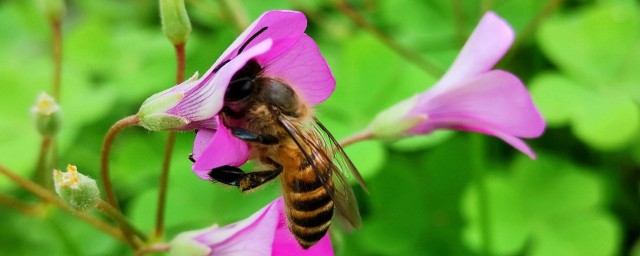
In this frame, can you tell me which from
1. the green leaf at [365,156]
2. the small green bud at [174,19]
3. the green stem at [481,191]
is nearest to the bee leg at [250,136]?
the small green bud at [174,19]

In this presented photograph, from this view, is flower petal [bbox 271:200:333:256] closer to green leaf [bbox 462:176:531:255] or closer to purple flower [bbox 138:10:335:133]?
purple flower [bbox 138:10:335:133]

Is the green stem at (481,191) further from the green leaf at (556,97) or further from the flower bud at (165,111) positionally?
the flower bud at (165,111)

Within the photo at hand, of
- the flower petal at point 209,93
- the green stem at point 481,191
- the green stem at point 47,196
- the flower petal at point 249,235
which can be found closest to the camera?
the flower petal at point 209,93

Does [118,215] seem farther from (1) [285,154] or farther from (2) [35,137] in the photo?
(2) [35,137]

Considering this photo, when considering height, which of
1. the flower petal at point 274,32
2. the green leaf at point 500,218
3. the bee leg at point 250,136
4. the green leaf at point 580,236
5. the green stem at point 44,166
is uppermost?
the flower petal at point 274,32

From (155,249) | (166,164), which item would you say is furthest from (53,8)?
(155,249)

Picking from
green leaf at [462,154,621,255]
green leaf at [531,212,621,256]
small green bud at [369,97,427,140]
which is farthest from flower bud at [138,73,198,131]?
green leaf at [531,212,621,256]

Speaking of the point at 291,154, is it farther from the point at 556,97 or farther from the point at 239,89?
the point at 556,97
